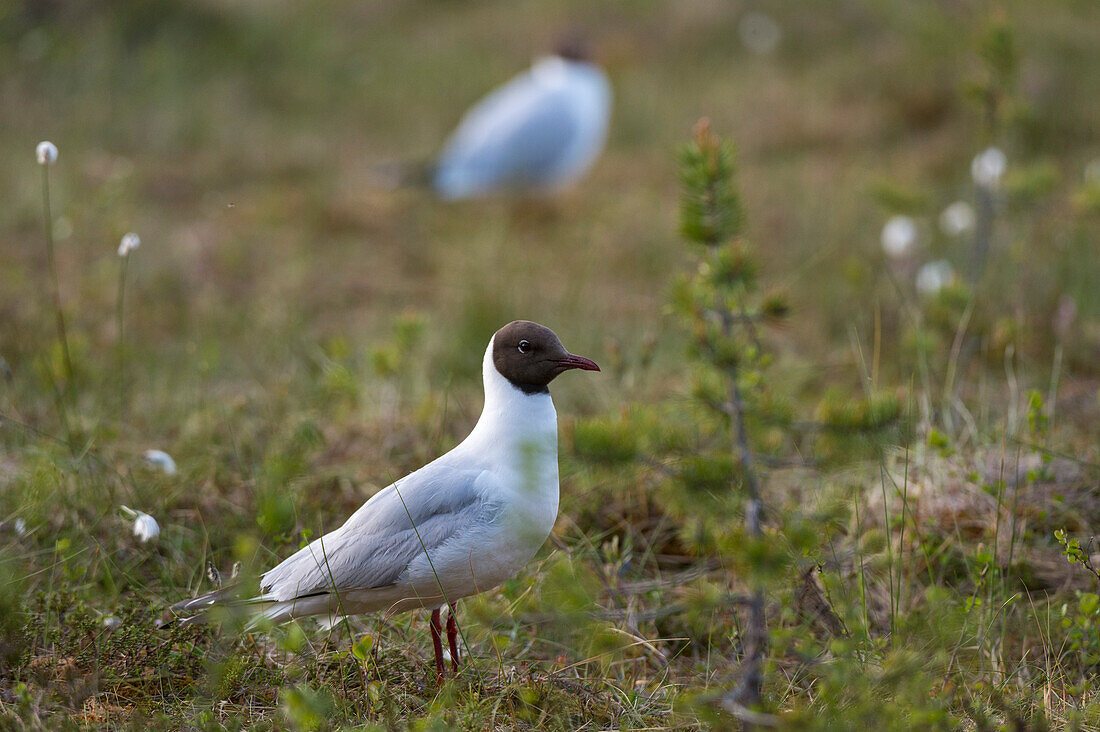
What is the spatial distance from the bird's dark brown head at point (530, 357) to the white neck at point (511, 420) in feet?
0.08

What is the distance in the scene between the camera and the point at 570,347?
4.98 m

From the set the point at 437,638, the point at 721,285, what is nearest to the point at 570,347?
the point at 437,638

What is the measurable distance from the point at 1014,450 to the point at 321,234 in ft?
16.6

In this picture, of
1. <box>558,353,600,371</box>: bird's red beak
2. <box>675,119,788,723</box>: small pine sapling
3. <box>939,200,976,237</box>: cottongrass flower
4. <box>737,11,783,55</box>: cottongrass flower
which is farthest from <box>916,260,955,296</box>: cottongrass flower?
<box>737,11,783,55</box>: cottongrass flower

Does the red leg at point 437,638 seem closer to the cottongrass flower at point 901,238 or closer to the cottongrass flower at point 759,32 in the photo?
the cottongrass flower at point 901,238

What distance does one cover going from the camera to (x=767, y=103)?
357 inches

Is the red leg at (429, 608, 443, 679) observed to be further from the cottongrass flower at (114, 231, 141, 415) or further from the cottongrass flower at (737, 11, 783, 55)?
the cottongrass flower at (737, 11, 783, 55)

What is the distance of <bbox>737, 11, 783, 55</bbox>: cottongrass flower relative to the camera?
10.1m

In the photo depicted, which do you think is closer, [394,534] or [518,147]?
[394,534]

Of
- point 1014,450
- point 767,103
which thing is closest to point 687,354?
point 1014,450

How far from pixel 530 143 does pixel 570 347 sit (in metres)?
3.11

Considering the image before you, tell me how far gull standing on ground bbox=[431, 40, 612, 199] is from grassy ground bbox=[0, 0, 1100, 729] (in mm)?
281

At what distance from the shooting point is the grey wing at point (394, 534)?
2.40 metres

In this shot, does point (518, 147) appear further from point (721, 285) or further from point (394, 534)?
point (721, 285)
